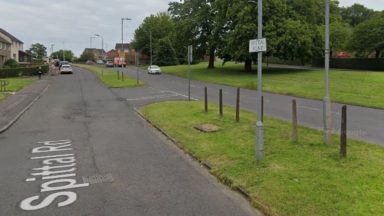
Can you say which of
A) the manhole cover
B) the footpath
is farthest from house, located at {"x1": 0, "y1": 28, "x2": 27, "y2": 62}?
the manhole cover

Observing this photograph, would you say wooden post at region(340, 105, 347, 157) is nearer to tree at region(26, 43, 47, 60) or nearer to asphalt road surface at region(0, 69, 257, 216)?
asphalt road surface at region(0, 69, 257, 216)

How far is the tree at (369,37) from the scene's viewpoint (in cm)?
6748

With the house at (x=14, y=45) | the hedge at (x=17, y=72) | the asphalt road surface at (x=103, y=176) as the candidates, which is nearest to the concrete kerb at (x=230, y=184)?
the asphalt road surface at (x=103, y=176)

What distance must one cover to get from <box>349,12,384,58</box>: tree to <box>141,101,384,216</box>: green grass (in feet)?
194

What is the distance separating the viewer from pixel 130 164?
34.2 feet

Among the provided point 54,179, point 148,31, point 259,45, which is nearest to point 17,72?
point 148,31

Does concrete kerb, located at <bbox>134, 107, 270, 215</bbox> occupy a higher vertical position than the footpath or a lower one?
lower

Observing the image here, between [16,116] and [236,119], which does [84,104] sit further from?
[236,119]

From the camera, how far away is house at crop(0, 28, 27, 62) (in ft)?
299

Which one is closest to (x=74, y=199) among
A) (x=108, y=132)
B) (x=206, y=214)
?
(x=206, y=214)

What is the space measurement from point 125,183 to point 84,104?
18332mm

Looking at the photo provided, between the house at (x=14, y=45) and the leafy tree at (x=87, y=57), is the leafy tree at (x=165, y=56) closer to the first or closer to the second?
the house at (x=14, y=45)

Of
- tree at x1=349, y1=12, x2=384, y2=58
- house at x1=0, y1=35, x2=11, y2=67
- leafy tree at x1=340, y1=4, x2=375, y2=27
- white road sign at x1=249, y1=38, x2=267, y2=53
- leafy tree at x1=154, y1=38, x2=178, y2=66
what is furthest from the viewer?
leafy tree at x1=340, y1=4, x2=375, y2=27

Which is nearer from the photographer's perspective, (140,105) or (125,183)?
(125,183)
